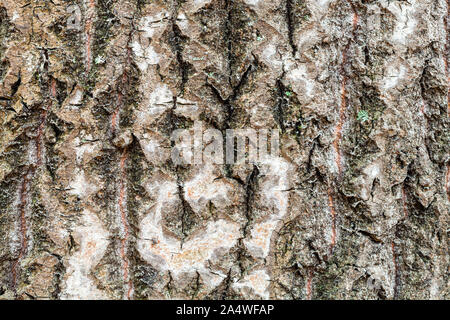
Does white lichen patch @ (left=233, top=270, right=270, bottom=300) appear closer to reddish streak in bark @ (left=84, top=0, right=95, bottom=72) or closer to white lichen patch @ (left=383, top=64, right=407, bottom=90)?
white lichen patch @ (left=383, top=64, right=407, bottom=90)

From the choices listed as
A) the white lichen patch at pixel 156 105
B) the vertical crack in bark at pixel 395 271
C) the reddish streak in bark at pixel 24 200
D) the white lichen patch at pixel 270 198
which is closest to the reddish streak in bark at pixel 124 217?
the white lichen patch at pixel 156 105

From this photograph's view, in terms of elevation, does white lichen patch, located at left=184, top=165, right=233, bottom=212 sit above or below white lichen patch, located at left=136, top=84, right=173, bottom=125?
below

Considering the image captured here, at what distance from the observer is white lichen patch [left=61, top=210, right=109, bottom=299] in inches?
44.8

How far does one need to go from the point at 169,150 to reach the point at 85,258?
1.25 ft

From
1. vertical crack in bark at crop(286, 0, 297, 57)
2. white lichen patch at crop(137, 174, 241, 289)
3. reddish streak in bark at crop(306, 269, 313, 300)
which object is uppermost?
vertical crack in bark at crop(286, 0, 297, 57)

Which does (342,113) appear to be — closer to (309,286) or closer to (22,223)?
(309,286)

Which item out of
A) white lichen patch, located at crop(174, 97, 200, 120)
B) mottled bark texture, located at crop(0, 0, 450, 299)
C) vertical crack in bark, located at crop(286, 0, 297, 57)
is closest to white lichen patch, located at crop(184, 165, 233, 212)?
mottled bark texture, located at crop(0, 0, 450, 299)

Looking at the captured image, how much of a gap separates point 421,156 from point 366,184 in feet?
0.65

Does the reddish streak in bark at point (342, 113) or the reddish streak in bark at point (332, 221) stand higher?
the reddish streak in bark at point (342, 113)

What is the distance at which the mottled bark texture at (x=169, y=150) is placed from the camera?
1132 mm

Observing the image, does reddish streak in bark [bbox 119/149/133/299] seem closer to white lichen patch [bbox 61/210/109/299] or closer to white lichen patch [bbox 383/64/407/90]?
white lichen patch [bbox 61/210/109/299]

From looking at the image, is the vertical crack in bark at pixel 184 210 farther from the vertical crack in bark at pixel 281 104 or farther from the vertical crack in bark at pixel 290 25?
the vertical crack in bark at pixel 290 25

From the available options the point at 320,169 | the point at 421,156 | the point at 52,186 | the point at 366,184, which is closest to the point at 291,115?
the point at 320,169

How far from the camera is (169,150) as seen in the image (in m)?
1.13
